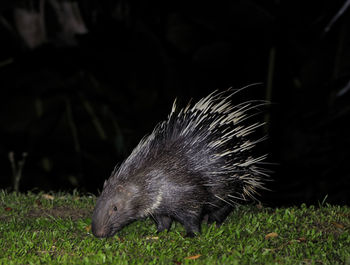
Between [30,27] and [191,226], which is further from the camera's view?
[30,27]

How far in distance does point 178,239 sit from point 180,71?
12.1 ft

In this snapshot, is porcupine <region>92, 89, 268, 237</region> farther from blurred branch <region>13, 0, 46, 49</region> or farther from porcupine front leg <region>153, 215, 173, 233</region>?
blurred branch <region>13, 0, 46, 49</region>

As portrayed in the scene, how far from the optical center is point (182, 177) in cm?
432

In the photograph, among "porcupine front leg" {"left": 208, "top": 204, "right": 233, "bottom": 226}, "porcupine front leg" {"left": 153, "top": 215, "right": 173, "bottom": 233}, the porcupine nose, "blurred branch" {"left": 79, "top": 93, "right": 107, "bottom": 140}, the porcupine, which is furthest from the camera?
"blurred branch" {"left": 79, "top": 93, "right": 107, "bottom": 140}

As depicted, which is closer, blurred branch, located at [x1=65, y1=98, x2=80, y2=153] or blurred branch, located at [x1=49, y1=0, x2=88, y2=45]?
blurred branch, located at [x1=49, y1=0, x2=88, y2=45]

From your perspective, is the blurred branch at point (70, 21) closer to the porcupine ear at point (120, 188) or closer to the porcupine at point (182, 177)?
the porcupine at point (182, 177)

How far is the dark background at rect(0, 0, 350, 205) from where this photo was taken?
695 cm

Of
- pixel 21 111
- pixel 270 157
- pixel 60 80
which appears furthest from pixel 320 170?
pixel 21 111

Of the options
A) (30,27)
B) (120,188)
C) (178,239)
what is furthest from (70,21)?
(178,239)

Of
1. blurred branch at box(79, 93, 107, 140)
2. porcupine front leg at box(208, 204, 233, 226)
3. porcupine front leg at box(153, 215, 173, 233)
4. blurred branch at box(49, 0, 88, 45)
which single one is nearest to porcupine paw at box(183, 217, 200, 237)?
porcupine front leg at box(153, 215, 173, 233)

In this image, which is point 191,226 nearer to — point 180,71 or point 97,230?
point 97,230

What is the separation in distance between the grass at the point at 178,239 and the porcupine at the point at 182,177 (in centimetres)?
16

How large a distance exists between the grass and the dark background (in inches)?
88.8

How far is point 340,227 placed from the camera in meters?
4.47
